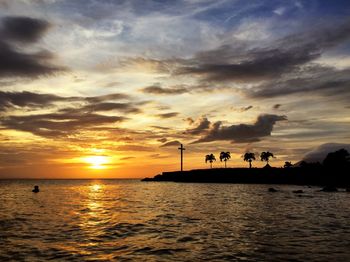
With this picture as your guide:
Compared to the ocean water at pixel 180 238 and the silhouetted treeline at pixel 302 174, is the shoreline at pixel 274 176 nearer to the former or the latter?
the silhouetted treeline at pixel 302 174

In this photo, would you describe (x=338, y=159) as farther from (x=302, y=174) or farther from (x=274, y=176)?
(x=274, y=176)

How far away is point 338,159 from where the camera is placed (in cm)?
13700

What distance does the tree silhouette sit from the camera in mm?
134750

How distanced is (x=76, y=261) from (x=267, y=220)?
21759mm

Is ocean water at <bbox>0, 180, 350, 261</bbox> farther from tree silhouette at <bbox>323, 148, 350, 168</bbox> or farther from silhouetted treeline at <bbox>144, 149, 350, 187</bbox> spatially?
tree silhouette at <bbox>323, 148, 350, 168</bbox>

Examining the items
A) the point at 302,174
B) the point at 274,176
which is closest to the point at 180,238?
the point at 302,174

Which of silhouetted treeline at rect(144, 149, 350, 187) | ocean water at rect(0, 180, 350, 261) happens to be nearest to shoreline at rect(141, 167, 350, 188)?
silhouetted treeline at rect(144, 149, 350, 187)

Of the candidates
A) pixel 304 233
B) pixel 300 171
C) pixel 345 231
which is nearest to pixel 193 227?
pixel 304 233

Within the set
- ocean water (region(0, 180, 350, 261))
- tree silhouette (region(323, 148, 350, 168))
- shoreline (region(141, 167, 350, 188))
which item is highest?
tree silhouette (region(323, 148, 350, 168))

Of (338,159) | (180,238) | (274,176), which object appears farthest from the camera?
(274,176)

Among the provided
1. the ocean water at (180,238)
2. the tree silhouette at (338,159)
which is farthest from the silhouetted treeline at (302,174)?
the ocean water at (180,238)

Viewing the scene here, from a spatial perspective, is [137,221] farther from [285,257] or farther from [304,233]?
[285,257]

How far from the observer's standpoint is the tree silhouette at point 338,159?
135 m

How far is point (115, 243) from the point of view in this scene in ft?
81.0
